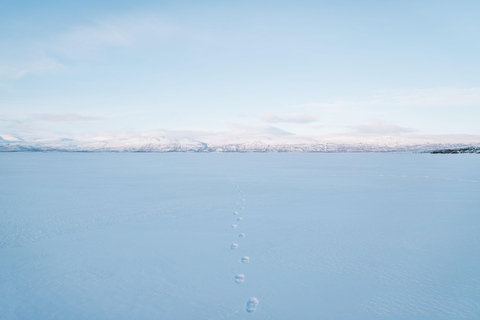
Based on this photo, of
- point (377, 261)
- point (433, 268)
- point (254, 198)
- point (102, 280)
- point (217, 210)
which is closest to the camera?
point (102, 280)

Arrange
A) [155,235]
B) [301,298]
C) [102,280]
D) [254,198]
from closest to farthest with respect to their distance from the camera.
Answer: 1. [301,298]
2. [102,280]
3. [155,235]
4. [254,198]

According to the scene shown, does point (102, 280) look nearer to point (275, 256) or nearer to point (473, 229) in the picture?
point (275, 256)

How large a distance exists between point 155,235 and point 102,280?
6.92 feet

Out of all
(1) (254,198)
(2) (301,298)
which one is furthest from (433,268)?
(1) (254,198)

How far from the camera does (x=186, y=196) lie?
1142 cm

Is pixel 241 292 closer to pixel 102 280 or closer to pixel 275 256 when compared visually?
pixel 275 256

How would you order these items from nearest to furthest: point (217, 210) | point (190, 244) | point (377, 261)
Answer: point (377, 261), point (190, 244), point (217, 210)

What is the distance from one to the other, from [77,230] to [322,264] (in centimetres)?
538

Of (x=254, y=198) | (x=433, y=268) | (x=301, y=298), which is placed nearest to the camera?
(x=301, y=298)

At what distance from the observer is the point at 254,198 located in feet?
36.1

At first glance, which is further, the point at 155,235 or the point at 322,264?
the point at 155,235

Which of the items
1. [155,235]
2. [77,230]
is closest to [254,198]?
[155,235]

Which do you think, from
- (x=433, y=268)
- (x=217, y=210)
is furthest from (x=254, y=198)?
(x=433, y=268)

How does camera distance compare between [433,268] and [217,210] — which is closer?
[433,268]
